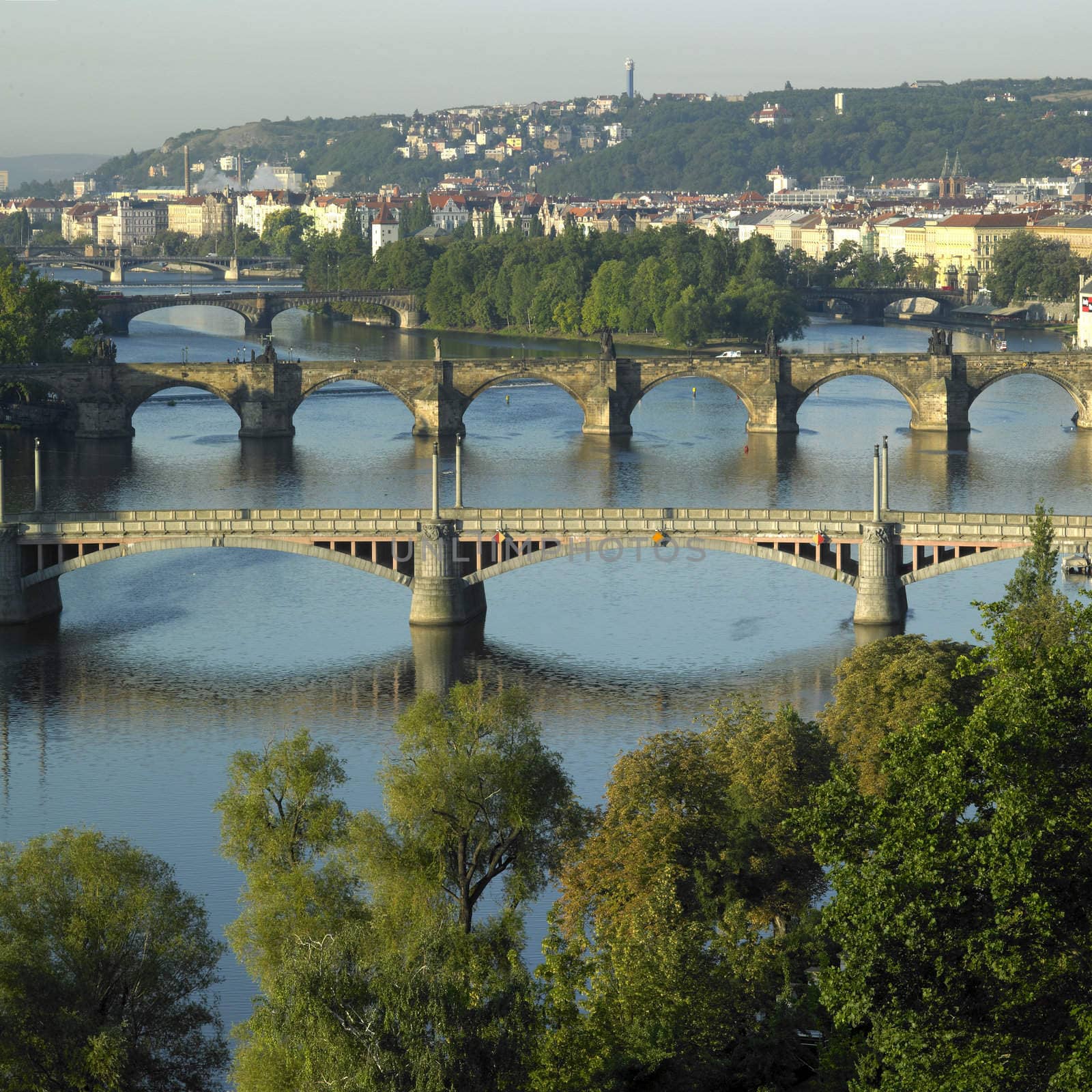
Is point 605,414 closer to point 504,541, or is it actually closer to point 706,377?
point 706,377

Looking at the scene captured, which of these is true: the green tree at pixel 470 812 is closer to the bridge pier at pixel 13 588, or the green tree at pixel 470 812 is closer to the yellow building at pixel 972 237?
the bridge pier at pixel 13 588

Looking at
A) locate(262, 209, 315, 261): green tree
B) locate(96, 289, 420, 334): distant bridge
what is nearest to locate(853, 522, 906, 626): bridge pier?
locate(96, 289, 420, 334): distant bridge

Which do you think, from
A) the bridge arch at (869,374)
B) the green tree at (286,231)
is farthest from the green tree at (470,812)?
the green tree at (286,231)

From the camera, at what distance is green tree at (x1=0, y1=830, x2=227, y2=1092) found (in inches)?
719

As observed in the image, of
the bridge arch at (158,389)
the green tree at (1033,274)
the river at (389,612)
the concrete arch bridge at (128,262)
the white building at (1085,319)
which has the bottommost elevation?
the river at (389,612)

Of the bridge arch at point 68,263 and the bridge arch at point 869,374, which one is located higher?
the bridge arch at point 68,263

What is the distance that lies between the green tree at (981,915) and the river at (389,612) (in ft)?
31.2

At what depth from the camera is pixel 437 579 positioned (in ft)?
132

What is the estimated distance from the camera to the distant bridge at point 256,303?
103 m

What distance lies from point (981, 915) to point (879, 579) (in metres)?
23.8

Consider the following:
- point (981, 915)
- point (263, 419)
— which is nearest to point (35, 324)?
point (263, 419)

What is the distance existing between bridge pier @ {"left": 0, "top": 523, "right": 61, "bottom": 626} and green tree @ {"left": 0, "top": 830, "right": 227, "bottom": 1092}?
67.5 feet

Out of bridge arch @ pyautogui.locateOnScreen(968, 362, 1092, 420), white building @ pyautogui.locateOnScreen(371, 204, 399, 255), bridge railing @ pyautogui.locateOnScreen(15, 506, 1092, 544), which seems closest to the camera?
bridge railing @ pyautogui.locateOnScreen(15, 506, 1092, 544)

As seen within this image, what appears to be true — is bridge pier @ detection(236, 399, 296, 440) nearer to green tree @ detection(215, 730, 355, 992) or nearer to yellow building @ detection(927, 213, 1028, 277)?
green tree @ detection(215, 730, 355, 992)
